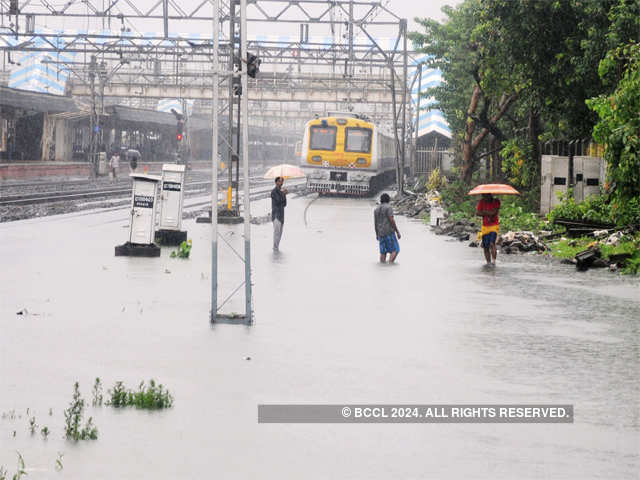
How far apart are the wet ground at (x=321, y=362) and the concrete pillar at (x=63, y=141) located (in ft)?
157

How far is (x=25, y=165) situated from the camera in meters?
53.5

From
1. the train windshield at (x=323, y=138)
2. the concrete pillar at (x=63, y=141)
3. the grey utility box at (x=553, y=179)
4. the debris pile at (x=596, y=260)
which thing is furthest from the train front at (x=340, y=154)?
the debris pile at (x=596, y=260)

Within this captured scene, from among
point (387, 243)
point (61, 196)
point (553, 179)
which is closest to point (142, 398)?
point (387, 243)

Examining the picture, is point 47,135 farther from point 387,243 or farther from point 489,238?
point 489,238

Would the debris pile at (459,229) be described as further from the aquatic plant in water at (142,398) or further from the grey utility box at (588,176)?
the aquatic plant in water at (142,398)

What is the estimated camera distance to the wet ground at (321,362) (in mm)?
6328

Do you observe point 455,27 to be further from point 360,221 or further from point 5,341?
point 5,341

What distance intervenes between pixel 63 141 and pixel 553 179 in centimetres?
4418

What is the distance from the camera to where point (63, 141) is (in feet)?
217

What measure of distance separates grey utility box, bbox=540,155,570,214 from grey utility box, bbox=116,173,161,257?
12116 mm

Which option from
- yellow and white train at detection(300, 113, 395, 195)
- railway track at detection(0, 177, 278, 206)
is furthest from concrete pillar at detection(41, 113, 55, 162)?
yellow and white train at detection(300, 113, 395, 195)

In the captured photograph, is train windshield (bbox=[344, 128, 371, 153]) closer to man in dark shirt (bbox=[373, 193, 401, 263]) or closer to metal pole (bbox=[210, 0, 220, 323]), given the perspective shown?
man in dark shirt (bbox=[373, 193, 401, 263])

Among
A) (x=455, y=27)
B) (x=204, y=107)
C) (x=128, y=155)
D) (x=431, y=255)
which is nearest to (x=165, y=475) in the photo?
(x=431, y=255)

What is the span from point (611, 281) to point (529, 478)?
1103cm
